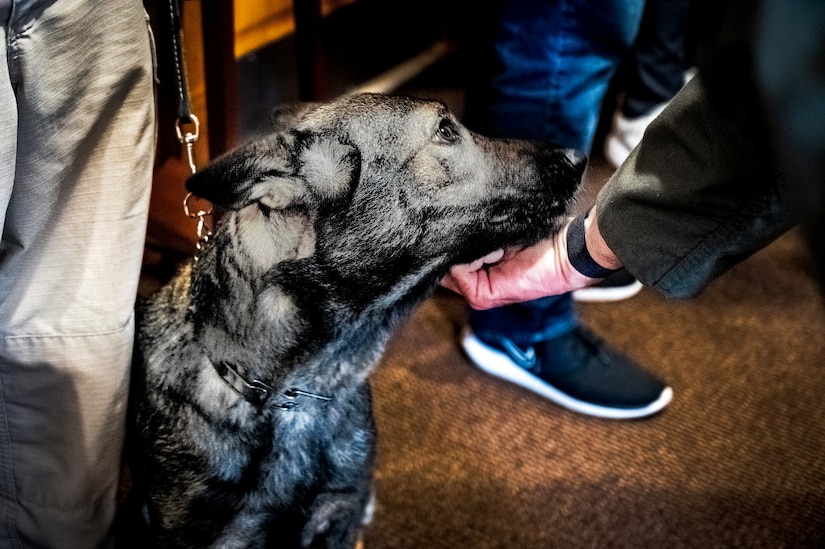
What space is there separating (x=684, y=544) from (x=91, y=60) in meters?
1.21

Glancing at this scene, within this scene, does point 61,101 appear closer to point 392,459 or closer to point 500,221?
point 500,221

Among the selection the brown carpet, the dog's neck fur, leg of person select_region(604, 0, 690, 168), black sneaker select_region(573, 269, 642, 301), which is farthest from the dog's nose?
leg of person select_region(604, 0, 690, 168)

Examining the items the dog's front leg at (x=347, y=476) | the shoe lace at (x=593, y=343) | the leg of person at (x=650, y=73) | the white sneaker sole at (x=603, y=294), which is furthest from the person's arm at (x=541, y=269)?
the leg of person at (x=650, y=73)

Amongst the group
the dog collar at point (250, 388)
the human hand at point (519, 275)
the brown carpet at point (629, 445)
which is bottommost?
the brown carpet at point (629, 445)

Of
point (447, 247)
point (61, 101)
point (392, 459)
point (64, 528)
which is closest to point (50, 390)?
point (64, 528)

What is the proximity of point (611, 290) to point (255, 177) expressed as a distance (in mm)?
1258

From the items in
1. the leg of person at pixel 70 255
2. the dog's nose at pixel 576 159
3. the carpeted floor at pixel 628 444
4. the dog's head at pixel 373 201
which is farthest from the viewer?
the carpeted floor at pixel 628 444

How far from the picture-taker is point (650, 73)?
2473 millimetres

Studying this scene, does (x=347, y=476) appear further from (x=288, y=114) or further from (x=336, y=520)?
(x=288, y=114)

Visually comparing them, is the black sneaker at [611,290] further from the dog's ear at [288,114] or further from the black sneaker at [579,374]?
the dog's ear at [288,114]

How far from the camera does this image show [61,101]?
2.94ft

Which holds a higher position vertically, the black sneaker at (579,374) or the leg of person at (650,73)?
the leg of person at (650,73)

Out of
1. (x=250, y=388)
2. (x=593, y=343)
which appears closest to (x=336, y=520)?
(x=250, y=388)

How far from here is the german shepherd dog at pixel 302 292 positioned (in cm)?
101
